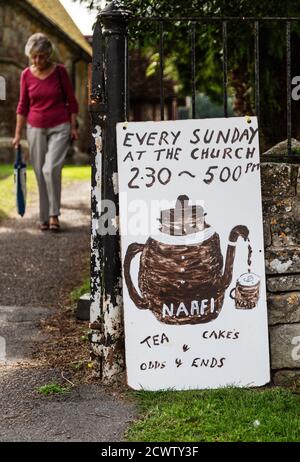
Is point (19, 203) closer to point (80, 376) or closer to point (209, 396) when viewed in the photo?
point (80, 376)

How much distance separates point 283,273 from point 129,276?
0.82m

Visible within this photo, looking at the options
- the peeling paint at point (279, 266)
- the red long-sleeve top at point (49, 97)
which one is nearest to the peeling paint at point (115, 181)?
the peeling paint at point (279, 266)

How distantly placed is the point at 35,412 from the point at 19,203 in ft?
14.8

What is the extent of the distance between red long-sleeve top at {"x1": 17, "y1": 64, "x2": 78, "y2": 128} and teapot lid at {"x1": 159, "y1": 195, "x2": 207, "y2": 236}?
435 cm

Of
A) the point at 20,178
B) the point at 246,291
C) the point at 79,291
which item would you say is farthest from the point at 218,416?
the point at 20,178

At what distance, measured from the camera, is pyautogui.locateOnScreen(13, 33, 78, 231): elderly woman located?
320 inches

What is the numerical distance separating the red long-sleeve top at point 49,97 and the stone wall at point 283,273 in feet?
14.2

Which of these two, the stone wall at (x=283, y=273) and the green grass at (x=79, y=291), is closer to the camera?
the stone wall at (x=283, y=273)

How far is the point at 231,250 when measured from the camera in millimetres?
4160

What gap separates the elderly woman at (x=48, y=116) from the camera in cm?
812

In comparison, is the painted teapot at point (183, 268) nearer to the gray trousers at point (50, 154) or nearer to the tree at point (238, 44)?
the tree at point (238, 44)

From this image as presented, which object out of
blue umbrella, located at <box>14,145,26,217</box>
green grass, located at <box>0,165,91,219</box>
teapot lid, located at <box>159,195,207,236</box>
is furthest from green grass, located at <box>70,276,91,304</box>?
green grass, located at <box>0,165,91,219</box>

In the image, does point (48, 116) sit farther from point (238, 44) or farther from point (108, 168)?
point (108, 168)

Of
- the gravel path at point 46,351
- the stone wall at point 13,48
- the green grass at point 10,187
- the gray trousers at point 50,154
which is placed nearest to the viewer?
the gravel path at point 46,351
